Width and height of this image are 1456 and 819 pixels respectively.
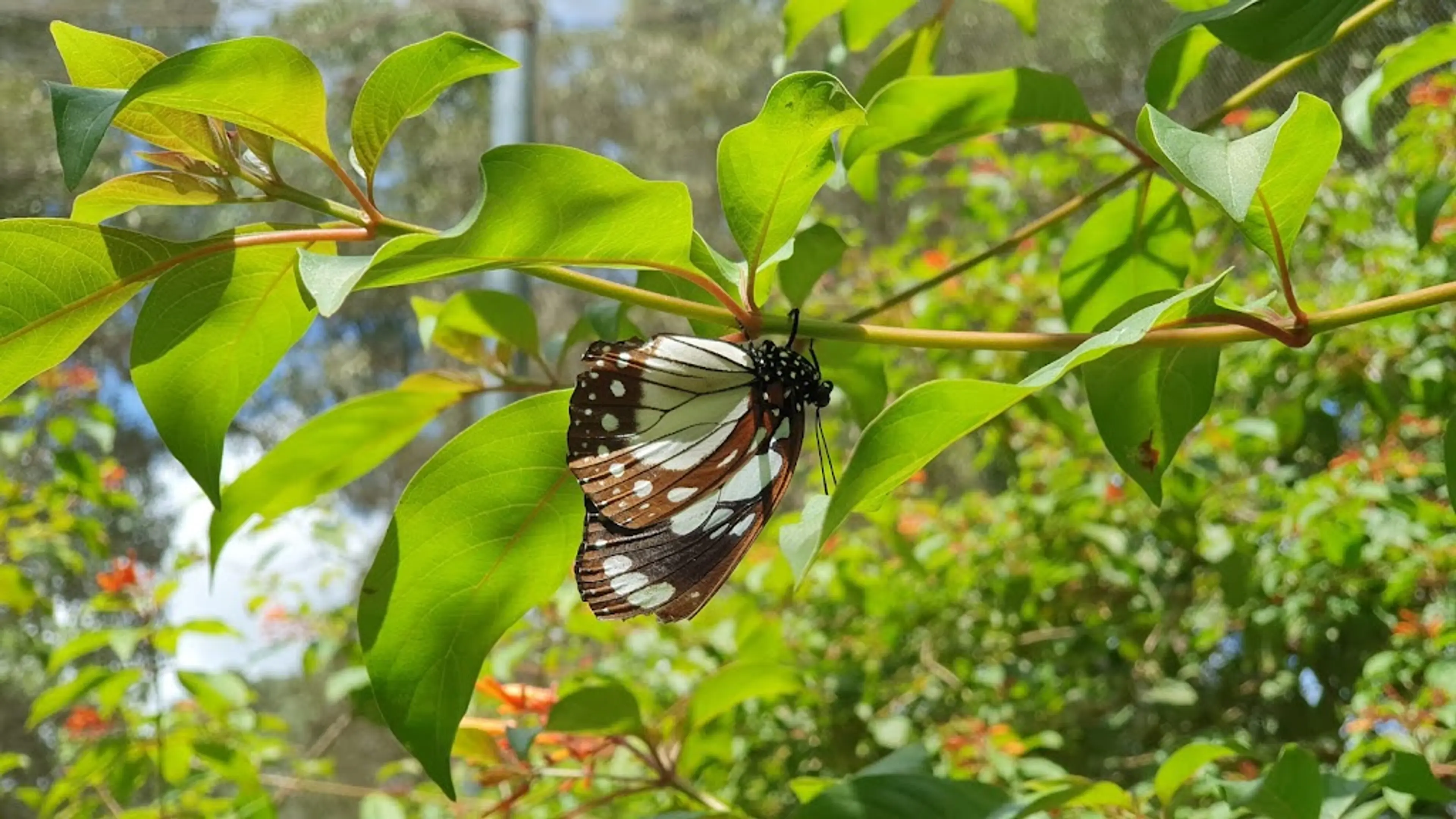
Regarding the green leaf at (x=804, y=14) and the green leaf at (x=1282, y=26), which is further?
the green leaf at (x=804, y=14)

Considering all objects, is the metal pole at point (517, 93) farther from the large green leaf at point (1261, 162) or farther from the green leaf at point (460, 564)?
the large green leaf at point (1261, 162)

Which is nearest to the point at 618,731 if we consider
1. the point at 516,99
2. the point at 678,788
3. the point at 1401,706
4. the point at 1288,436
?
the point at 678,788

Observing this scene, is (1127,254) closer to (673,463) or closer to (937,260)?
(673,463)

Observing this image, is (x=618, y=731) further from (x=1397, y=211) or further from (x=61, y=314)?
(x=1397, y=211)

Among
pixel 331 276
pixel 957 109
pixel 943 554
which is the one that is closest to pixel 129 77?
pixel 331 276

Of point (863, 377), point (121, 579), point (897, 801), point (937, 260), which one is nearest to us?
point (897, 801)

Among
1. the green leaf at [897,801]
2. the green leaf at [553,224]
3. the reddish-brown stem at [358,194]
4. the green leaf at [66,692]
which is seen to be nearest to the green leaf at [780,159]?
the green leaf at [553,224]
